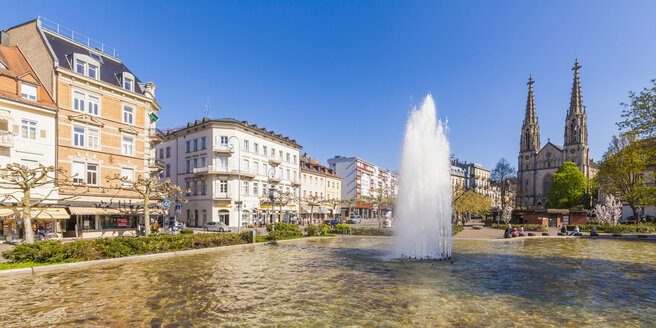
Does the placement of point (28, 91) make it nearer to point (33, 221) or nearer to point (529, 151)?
point (33, 221)

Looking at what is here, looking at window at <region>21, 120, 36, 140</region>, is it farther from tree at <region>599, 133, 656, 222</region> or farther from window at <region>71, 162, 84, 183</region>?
tree at <region>599, 133, 656, 222</region>

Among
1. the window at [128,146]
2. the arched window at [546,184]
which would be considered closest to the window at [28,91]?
the window at [128,146]

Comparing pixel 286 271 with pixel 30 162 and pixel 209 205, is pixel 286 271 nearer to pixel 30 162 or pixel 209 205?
pixel 30 162

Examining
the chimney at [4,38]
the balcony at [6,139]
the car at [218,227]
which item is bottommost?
the car at [218,227]

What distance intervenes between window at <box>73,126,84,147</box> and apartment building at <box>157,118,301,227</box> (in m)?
19.3

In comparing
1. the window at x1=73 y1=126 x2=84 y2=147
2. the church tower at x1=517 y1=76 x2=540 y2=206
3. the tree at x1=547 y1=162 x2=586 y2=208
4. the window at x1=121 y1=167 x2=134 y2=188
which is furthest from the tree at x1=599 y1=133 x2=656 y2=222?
the church tower at x1=517 y1=76 x2=540 y2=206

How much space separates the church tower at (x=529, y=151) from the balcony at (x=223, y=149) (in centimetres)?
9661

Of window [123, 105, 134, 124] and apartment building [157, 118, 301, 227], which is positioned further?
apartment building [157, 118, 301, 227]

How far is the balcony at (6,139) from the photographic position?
2510cm

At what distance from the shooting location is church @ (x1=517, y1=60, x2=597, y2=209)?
9931 centimetres

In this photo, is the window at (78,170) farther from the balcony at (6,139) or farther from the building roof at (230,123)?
the building roof at (230,123)

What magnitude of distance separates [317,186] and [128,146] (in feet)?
150

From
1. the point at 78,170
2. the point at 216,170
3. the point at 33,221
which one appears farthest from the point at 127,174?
the point at 216,170

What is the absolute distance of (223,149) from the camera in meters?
50.1
